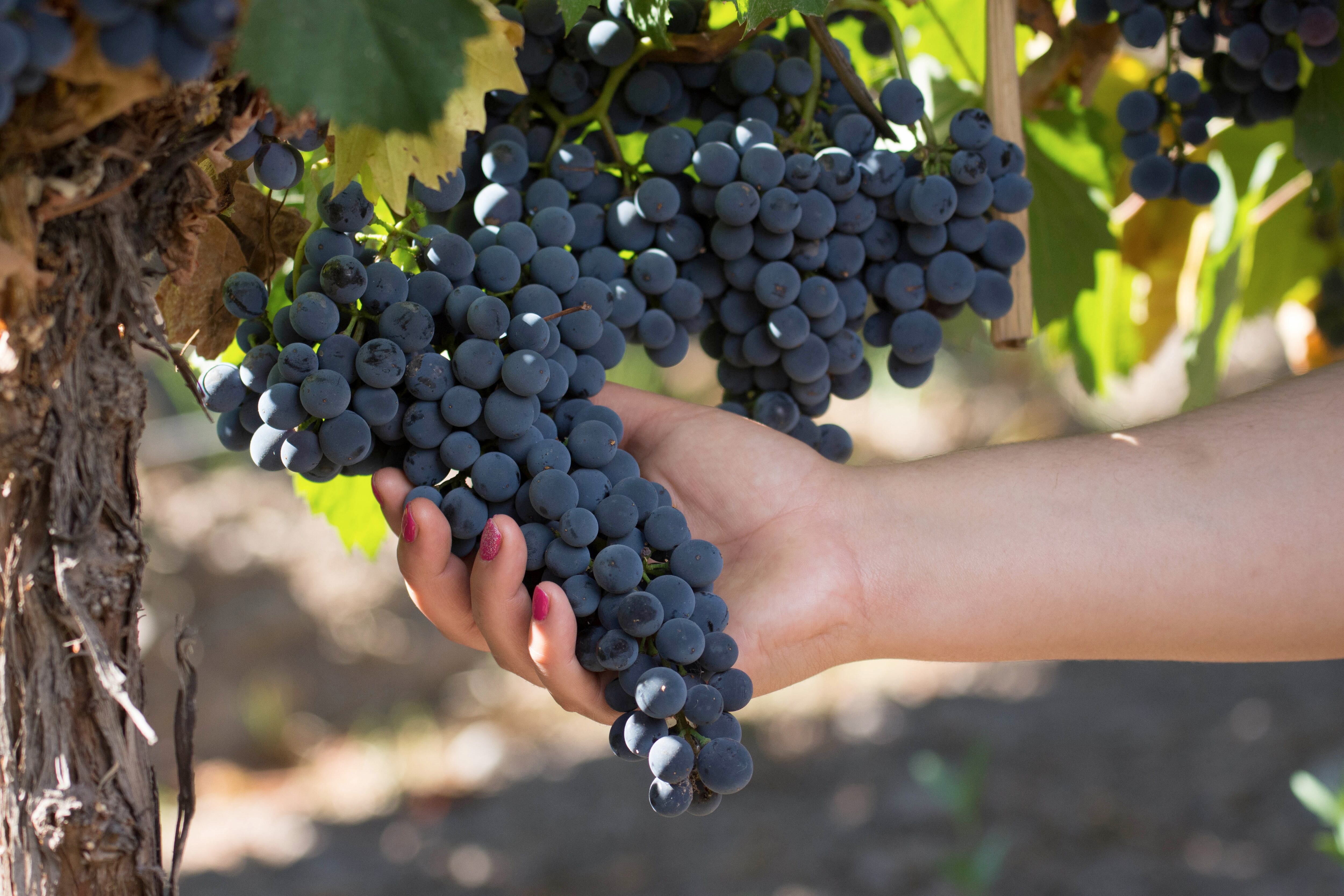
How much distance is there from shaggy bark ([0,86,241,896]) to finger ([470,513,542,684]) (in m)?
0.17

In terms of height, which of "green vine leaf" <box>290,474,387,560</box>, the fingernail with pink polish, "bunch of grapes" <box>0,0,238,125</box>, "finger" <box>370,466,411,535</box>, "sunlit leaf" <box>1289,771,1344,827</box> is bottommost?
"sunlit leaf" <box>1289,771,1344,827</box>

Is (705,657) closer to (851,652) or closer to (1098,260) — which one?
(851,652)

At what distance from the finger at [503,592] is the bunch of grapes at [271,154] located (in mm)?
219

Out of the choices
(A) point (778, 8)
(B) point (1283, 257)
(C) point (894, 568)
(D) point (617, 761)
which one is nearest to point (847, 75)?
(A) point (778, 8)

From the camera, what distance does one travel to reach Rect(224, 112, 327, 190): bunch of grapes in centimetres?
52

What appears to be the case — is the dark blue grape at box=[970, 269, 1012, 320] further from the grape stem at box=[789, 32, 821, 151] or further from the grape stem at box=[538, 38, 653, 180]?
the grape stem at box=[538, 38, 653, 180]

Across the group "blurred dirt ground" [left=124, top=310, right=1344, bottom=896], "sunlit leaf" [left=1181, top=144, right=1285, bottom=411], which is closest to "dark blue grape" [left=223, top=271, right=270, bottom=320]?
"sunlit leaf" [left=1181, top=144, right=1285, bottom=411]

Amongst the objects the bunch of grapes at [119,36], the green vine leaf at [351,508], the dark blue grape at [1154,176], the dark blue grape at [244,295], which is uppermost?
→ the bunch of grapes at [119,36]

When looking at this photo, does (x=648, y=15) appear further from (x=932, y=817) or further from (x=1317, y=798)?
(x=932, y=817)

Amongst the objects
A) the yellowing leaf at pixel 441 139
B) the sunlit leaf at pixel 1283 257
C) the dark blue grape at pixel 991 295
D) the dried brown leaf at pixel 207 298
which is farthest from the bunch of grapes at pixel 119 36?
the sunlit leaf at pixel 1283 257

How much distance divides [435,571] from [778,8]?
384mm

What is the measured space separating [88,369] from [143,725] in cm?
16

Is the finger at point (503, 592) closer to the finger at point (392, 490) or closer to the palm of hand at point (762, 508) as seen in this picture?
the finger at point (392, 490)

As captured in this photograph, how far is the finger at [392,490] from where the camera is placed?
580mm
